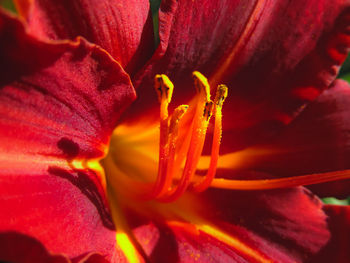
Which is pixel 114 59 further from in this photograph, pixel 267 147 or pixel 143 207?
pixel 267 147

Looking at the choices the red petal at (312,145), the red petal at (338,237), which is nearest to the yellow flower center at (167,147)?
the red petal at (312,145)

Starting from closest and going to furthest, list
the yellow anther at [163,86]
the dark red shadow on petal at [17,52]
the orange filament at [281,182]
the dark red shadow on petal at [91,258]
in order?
the dark red shadow on petal at [17,52] → the dark red shadow on petal at [91,258] → the yellow anther at [163,86] → the orange filament at [281,182]

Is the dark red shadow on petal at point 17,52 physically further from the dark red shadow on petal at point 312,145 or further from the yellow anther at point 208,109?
the dark red shadow on petal at point 312,145

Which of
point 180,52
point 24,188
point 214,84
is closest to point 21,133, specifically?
point 24,188

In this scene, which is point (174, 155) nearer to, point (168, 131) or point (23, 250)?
point (168, 131)

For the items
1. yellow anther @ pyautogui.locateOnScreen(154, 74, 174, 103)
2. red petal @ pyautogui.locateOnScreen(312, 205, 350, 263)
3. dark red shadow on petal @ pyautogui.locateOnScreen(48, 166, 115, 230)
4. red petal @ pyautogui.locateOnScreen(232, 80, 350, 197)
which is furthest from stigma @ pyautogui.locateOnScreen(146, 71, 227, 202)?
red petal @ pyautogui.locateOnScreen(312, 205, 350, 263)

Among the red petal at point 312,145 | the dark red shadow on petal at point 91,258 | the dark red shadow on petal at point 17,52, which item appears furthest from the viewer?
the red petal at point 312,145

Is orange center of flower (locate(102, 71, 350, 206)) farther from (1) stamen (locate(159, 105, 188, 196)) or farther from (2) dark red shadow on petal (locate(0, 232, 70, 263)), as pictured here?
(2) dark red shadow on petal (locate(0, 232, 70, 263))
